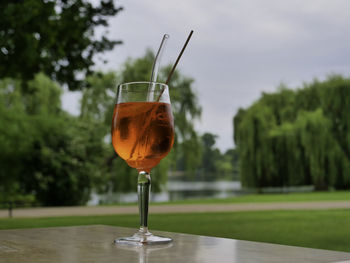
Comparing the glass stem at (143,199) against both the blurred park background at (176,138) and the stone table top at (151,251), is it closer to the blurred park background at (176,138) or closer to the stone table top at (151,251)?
the stone table top at (151,251)

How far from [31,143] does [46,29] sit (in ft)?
29.6

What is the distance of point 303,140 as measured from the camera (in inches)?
699

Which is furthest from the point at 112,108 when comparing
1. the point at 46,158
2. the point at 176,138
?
the point at 46,158

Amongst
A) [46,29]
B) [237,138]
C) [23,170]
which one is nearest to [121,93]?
[46,29]

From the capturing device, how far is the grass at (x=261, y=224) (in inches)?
260

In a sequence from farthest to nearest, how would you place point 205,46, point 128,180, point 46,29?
1. point 205,46
2. point 128,180
3. point 46,29

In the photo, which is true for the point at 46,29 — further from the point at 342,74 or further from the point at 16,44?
the point at 342,74

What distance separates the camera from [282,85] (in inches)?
776

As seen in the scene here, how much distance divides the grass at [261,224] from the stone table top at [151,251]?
5.04 m

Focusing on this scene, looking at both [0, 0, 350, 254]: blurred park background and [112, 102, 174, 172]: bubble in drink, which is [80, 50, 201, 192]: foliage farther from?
[112, 102, 174, 172]: bubble in drink

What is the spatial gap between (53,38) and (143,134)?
17.3 ft

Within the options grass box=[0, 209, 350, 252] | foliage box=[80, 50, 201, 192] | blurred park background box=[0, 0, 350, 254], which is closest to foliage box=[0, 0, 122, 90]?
blurred park background box=[0, 0, 350, 254]

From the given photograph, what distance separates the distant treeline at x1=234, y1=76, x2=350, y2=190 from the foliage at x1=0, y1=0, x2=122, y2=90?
11741mm

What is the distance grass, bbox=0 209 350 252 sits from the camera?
260 inches
